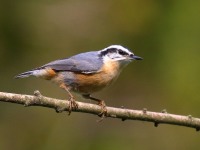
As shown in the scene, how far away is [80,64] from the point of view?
6.09m

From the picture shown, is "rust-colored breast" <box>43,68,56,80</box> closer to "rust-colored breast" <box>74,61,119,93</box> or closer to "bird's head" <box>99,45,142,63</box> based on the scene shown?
"rust-colored breast" <box>74,61,119,93</box>

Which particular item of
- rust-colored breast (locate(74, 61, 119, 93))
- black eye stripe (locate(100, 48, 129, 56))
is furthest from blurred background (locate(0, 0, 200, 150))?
rust-colored breast (locate(74, 61, 119, 93))

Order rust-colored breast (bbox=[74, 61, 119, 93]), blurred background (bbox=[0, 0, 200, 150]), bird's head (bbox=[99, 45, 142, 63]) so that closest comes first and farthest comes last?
rust-colored breast (bbox=[74, 61, 119, 93]), bird's head (bbox=[99, 45, 142, 63]), blurred background (bbox=[0, 0, 200, 150])

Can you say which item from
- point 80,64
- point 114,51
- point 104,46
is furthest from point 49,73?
point 104,46

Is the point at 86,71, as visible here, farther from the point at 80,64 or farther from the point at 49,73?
the point at 49,73

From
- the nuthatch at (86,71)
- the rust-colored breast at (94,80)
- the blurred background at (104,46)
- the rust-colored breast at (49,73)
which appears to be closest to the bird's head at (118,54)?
the nuthatch at (86,71)

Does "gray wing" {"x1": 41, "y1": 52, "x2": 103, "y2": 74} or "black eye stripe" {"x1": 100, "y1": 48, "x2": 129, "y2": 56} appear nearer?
"gray wing" {"x1": 41, "y1": 52, "x2": 103, "y2": 74}

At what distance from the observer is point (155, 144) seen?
8.84m

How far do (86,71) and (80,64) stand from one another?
0.52 ft

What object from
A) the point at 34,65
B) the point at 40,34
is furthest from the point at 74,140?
the point at 40,34

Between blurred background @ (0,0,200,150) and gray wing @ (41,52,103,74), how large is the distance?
2409 mm

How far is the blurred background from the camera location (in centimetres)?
889

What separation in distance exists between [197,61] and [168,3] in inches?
56.2

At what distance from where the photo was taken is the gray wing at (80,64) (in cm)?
600
